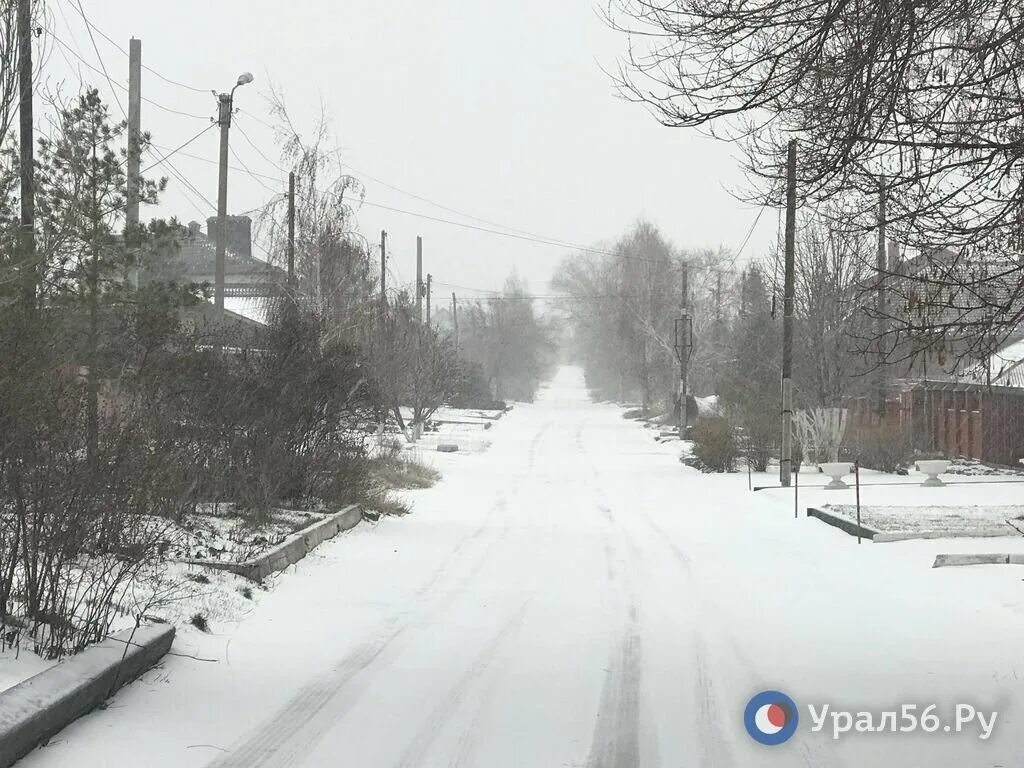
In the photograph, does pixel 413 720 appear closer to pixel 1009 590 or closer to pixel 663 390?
pixel 1009 590

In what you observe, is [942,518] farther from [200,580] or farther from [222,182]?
[222,182]

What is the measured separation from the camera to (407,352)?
36.4 meters

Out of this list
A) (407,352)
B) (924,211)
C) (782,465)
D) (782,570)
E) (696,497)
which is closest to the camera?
(924,211)

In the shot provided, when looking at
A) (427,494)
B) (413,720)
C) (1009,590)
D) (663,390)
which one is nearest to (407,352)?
(427,494)

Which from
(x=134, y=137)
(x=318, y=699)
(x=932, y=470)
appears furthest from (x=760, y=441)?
(x=318, y=699)

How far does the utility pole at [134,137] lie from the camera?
698 inches

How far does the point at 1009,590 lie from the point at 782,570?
2.48 metres

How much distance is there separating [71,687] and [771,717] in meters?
3.61

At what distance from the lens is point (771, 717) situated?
6250 mm

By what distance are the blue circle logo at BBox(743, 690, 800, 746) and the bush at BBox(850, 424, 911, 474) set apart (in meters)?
21.2

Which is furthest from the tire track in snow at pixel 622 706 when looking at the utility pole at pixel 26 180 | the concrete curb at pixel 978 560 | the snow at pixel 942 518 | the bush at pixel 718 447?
the bush at pixel 718 447

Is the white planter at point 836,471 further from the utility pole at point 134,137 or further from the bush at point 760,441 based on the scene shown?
the utility pole at point 134,137

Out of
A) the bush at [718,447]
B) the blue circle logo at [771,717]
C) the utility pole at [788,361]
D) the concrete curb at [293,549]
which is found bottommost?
the blue circle logo at [771,717]

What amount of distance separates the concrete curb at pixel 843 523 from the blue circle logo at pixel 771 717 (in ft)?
25.4
